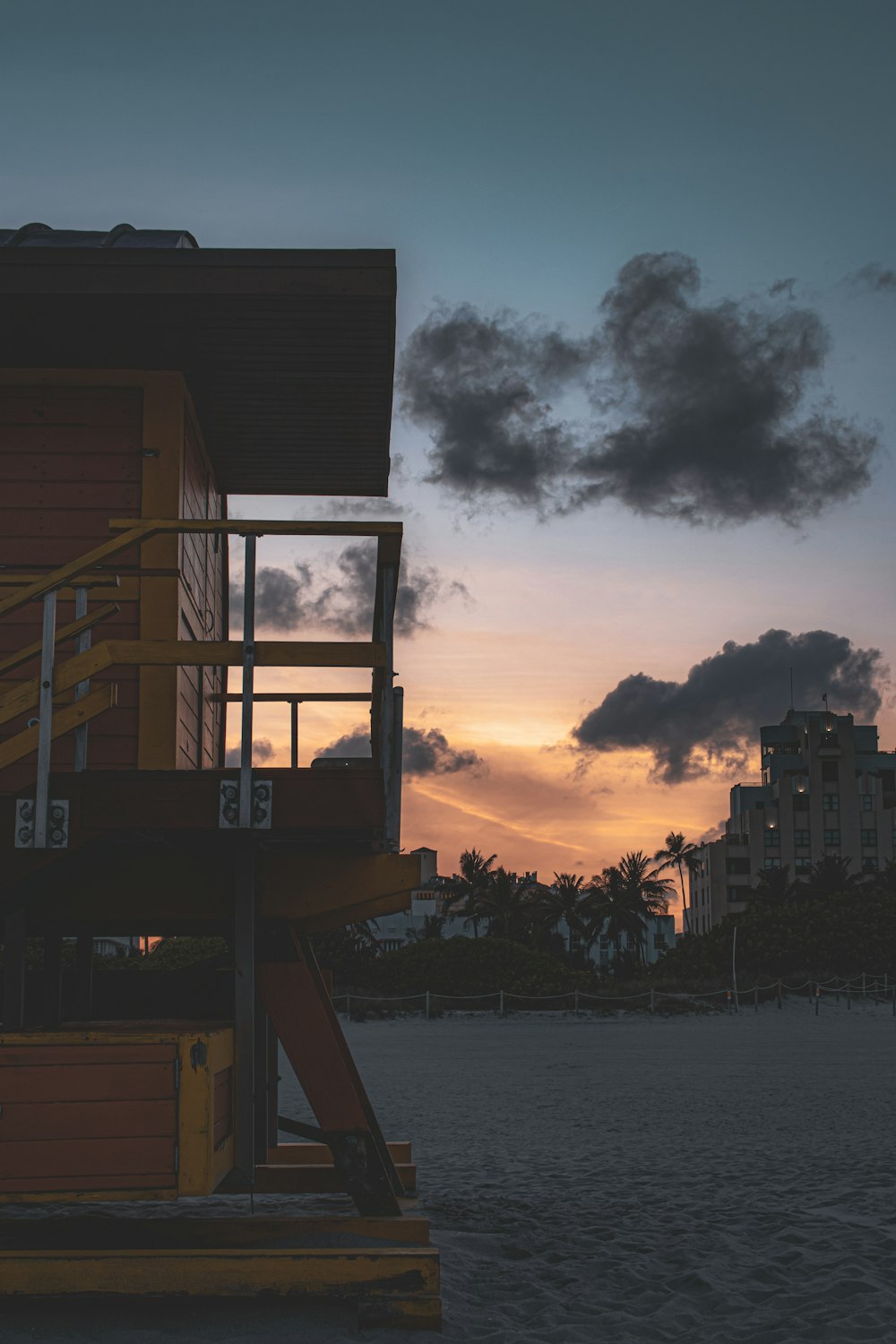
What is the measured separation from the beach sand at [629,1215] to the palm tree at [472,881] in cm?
5228

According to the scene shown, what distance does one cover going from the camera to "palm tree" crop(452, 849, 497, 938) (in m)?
72.9

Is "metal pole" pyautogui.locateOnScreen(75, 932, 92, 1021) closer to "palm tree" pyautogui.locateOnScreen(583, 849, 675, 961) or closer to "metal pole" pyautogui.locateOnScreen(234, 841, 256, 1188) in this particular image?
"metal pole" pyautogui.locateOnScreen(234, 841, 256, 1188)

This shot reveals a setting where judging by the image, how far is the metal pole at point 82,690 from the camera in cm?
585

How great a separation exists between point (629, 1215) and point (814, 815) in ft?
295

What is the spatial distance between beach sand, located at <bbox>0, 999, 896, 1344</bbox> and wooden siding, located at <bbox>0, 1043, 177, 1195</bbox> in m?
0.89

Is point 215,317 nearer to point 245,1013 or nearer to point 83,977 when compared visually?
point 245,1013

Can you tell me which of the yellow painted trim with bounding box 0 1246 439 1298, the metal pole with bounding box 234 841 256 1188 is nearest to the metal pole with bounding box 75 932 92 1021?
the metal pole with bounding box 234 841 256 1188

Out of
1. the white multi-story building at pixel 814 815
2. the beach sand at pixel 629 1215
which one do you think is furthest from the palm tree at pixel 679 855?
the beach sand at pixel 629 1215

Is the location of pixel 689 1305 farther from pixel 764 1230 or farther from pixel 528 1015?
pixel 528 1015

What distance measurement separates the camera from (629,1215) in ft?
28.4

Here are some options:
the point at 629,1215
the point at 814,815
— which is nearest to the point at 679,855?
the point at 814,815

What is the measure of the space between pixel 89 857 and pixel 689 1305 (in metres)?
3.97

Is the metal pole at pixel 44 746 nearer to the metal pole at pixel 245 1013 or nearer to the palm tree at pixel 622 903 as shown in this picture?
the metal pole at pixel 245 1013

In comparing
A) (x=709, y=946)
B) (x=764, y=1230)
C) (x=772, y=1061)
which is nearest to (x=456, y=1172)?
(x=764, y=1230)
